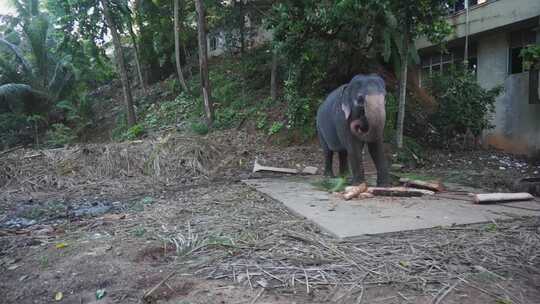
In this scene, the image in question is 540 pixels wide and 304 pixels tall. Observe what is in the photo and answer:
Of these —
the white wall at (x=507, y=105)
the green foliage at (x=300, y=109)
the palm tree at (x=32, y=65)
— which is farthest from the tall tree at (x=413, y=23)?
the palm tree at (x=32, y=65)

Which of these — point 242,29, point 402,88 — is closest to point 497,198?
point 402,88

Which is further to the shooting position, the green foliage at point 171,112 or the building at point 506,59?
the green foliage at point 171,112

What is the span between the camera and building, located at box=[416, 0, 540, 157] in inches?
448

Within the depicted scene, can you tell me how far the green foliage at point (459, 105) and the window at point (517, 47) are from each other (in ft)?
7.32

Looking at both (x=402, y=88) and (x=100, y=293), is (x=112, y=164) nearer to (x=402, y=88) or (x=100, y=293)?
(x=100, y=293)

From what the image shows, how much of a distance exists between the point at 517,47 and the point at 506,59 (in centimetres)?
45

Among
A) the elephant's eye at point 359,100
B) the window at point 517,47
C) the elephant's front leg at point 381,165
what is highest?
the window at point 517,47

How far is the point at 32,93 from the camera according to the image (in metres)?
17.4

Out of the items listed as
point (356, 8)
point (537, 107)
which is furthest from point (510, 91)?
point (356, 8)

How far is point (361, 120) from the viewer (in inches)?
206

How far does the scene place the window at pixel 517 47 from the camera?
11.8 m

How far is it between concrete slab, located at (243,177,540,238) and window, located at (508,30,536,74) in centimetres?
966

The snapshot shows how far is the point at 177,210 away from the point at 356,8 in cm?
581

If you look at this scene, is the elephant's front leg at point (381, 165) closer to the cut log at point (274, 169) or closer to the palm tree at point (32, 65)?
the cut log at point (274, 169)
